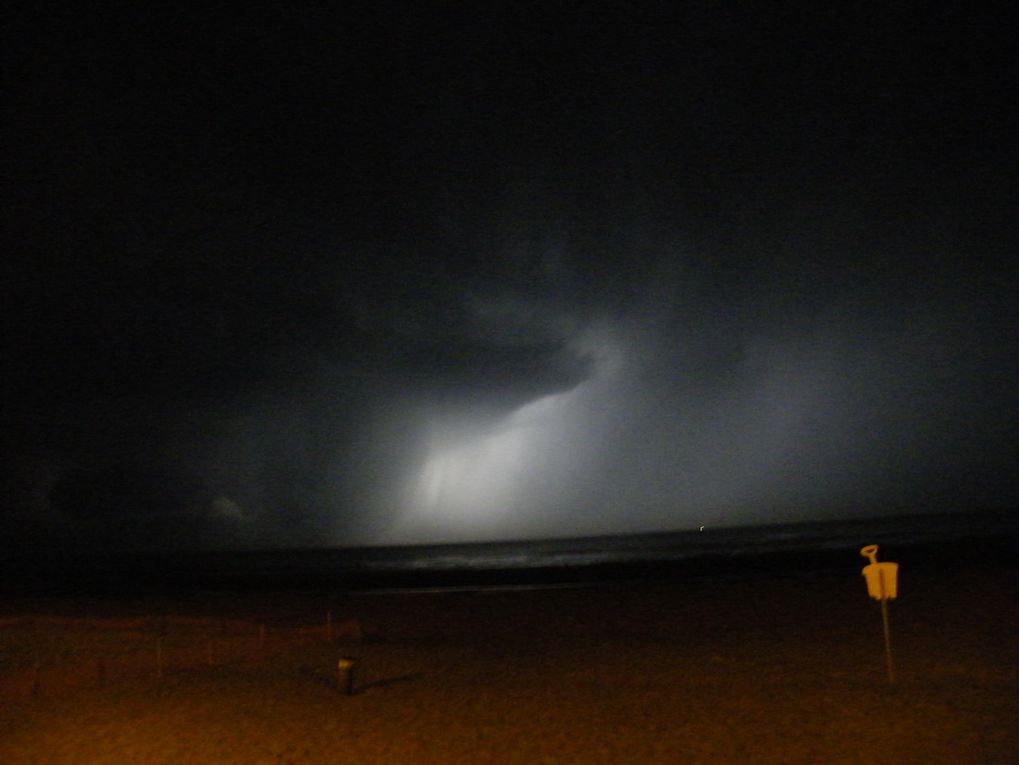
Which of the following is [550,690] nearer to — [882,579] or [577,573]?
[882,579]

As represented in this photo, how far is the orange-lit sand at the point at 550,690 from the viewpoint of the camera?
783cm

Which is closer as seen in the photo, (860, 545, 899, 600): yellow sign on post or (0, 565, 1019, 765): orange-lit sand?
(0, 565, 1019, 765): orange-lit sand

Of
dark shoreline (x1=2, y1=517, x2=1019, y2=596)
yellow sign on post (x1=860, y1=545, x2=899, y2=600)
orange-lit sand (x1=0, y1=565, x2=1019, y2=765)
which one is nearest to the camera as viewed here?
orange-lit sand (x1=0, y1=565, x2=1019, y2=765)

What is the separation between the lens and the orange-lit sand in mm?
7828

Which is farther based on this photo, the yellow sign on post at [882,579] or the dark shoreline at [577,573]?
the dark shoreline at [577,573]

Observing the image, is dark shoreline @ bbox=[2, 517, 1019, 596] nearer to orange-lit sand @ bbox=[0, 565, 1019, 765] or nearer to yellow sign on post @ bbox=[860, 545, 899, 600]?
orange-lit sand @ bbox=[0, 565, 1019, 765]

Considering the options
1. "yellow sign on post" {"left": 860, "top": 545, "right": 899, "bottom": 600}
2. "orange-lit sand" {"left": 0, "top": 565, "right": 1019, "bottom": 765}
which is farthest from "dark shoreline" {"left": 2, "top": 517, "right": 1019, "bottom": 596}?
"yellow sign on post" {"left": 860, "top": 545, "right": 899, "bottom": 600}

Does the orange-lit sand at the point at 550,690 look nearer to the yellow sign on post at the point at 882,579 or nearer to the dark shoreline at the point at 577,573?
the yellow sign on post at the point at 882,579

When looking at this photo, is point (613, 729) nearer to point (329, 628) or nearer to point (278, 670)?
→ point (278, 670)

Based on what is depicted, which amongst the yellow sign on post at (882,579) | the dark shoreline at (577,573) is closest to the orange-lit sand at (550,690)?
the yellow sign on post at (882,579)

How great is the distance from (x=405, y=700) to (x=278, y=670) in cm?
282

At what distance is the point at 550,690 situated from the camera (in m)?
10.3

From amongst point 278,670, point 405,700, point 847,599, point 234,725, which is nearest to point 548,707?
point 405,700

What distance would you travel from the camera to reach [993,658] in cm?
1069
